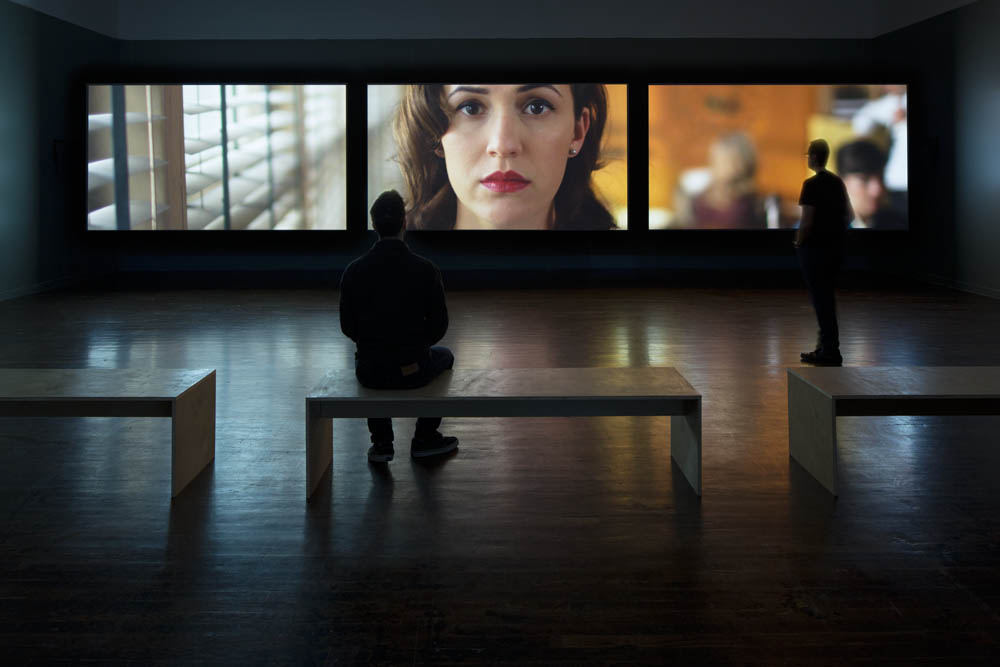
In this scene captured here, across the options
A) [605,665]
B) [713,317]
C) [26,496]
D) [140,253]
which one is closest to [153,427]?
[26,496]

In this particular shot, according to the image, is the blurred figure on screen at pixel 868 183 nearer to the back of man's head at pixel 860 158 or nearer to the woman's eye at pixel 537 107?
the back of man's head at pixel 860 158

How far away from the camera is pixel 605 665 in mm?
2359

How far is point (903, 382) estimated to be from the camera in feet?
13.0

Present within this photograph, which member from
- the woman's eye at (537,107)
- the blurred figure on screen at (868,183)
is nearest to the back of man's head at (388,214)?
the woman's eye at (537,107)

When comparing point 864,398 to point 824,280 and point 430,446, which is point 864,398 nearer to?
point 430,446

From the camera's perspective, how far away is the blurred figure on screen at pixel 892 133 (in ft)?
40.2

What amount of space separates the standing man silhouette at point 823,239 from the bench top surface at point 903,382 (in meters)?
2.15

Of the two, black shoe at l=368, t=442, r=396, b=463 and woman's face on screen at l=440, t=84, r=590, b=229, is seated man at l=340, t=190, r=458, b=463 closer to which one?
black shoe at l=368, t=442, r=396, b=463

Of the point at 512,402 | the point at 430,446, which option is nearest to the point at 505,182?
the point at 430,446

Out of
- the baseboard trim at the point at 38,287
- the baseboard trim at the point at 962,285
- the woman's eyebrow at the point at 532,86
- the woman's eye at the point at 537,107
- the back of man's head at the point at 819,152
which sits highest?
the woman's eyebrow at the point at 532,86

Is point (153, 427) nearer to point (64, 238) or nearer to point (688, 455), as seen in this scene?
point (688, 455)

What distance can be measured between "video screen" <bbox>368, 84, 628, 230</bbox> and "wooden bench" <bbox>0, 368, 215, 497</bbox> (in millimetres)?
8425

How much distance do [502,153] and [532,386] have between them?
348 inches

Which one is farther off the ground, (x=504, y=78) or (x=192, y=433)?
(x=504, y=78)
